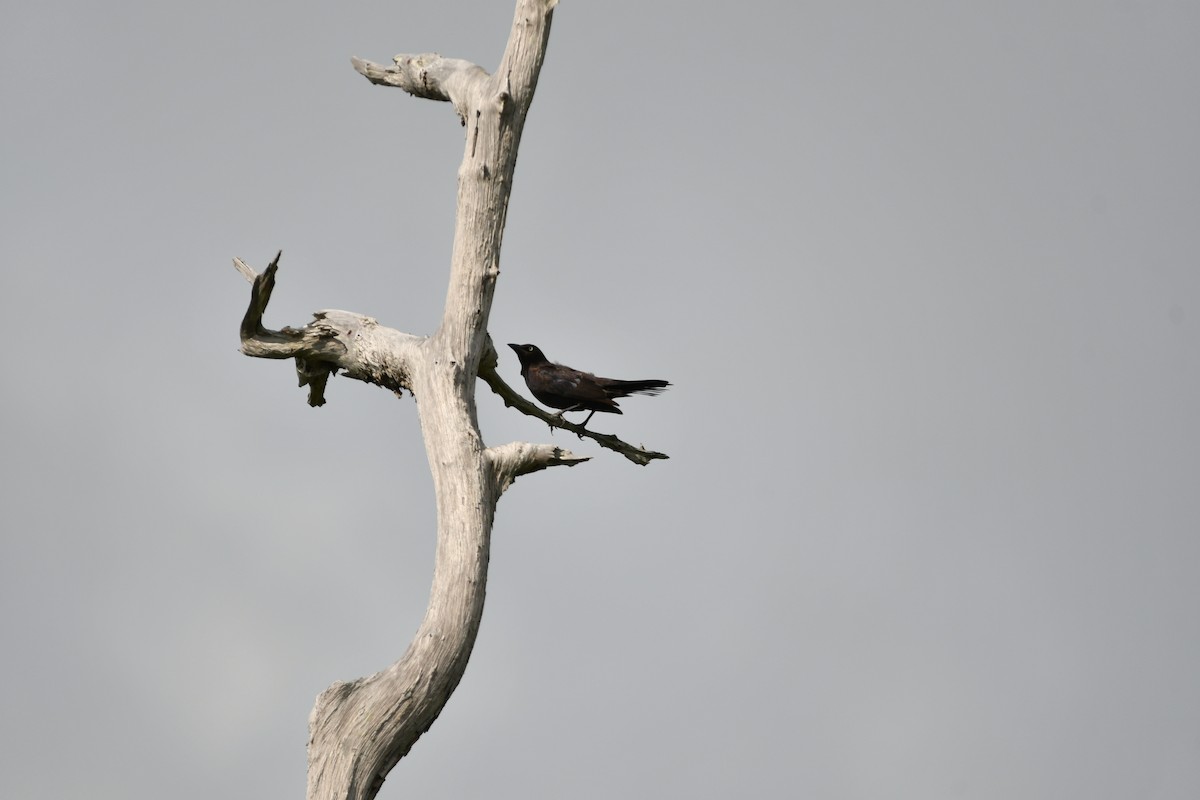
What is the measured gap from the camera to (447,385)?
20.0 feet

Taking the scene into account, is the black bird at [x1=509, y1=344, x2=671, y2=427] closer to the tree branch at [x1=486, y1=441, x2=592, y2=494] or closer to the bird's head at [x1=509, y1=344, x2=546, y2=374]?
the bird's head at [x1=509, y1=344, x2=546, y2=374]

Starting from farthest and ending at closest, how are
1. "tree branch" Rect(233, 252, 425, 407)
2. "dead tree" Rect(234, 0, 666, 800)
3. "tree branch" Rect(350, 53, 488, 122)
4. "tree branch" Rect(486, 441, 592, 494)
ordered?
1. "tree branch" Rect(350, 53, 488, 122)
2. "tree branch" Rect(233, 252, 425, 407)
3. "tree branch" Rect(486, 441, 592, 494)
4. "dead tree" Rect(234, 0, 666, 800)

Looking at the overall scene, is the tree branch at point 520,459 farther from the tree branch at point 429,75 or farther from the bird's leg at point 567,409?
the tree branch at point 429,75

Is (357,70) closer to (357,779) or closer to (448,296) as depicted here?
(448,296)

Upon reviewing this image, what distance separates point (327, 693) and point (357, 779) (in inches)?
15.6

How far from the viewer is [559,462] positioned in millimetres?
6043

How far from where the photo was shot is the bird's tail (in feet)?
21.9

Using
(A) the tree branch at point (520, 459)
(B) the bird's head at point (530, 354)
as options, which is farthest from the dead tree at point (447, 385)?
(B) the bird's head at point (530, 354)

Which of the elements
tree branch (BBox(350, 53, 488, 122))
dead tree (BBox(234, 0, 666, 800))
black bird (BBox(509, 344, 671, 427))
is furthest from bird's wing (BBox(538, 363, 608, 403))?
tree branch (BBox(350, 53, 488, 122))

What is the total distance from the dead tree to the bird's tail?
326 millimetres

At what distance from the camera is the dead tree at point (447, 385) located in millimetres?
5500

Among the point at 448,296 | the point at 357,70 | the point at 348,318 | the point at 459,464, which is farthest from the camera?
the point at 357,70

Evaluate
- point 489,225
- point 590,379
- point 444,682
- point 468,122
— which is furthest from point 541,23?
point 444,682

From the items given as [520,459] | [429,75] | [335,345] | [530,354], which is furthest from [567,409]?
[429,75]
